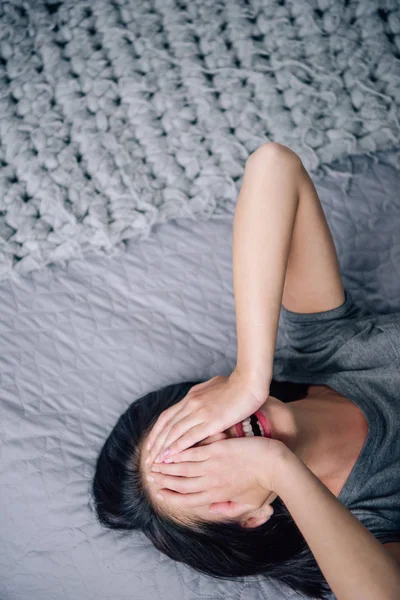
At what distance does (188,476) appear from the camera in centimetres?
67

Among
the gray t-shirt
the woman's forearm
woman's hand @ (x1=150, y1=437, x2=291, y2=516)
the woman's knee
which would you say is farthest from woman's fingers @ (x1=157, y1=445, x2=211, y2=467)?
the woman's knee

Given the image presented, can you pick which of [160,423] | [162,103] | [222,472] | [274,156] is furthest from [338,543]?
[162,103]

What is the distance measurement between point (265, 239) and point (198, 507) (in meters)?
0.37

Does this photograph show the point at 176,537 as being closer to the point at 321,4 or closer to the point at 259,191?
the point at 259,191

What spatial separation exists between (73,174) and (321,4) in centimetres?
64

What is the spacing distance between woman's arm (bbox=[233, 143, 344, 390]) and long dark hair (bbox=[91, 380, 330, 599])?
0.17m

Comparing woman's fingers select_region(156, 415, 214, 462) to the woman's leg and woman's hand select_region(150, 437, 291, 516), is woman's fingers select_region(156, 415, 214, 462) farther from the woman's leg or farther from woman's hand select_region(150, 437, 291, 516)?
the woman's leg

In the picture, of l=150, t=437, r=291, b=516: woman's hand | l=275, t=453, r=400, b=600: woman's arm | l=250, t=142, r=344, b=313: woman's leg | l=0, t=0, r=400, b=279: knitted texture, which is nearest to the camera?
l=275, t=453, r=400, b=600: woman's arm

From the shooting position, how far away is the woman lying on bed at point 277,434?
662 mm

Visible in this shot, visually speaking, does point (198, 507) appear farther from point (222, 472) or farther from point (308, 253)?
point (308, 253)

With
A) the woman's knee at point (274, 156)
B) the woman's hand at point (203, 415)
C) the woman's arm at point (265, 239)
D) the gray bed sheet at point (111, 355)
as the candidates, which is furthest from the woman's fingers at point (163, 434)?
the woman's knee at point (274, 156)

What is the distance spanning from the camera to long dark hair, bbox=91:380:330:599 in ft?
2.38

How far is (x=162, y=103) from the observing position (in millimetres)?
1074

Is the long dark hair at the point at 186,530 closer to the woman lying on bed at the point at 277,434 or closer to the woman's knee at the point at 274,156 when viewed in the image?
the woman lying on bed at the point at 277,434
